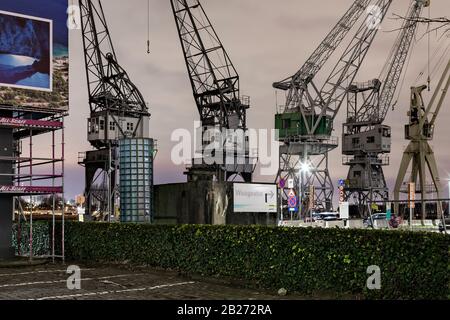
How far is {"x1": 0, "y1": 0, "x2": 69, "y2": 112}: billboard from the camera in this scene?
80.1ft

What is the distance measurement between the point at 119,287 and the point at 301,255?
17.7 feet

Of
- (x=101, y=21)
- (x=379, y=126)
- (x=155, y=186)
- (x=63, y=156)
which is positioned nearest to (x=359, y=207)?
(x=379, y=126)

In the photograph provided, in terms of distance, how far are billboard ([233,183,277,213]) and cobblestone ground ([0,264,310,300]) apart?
9.35 metres

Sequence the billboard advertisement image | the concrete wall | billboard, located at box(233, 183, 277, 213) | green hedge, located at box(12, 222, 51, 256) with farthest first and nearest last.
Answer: billboard, located at box(233, 183, 277, 213) < the concrete wall < green hedge, located at box(12, 222, 51, 256) < the billboard advertisement image

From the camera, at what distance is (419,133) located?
67438 millimetres

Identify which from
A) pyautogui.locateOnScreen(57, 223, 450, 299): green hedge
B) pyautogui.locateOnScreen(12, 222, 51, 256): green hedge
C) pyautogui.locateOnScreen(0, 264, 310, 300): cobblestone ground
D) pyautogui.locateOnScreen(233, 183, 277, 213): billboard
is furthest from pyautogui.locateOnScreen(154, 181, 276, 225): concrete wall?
pyautogui.locateOnScreen(0, 264, 310, 300): cobblestone ground

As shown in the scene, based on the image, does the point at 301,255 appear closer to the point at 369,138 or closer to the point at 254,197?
the point at 254,197

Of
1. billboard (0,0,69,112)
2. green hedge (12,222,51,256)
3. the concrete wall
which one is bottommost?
green hedge (12,222,51,256)

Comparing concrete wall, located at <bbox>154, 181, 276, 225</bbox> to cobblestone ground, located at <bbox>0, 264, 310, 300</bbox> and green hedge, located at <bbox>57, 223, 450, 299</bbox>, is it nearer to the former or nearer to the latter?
green hedge, located at <bbox>57, 223, 450, 299</bbox>

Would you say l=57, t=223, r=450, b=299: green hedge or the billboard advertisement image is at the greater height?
the billboard advertisement image

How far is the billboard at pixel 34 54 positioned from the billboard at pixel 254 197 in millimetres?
9319

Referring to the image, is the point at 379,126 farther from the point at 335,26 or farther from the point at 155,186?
the point at 155,186

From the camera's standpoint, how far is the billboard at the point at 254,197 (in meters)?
29.4
